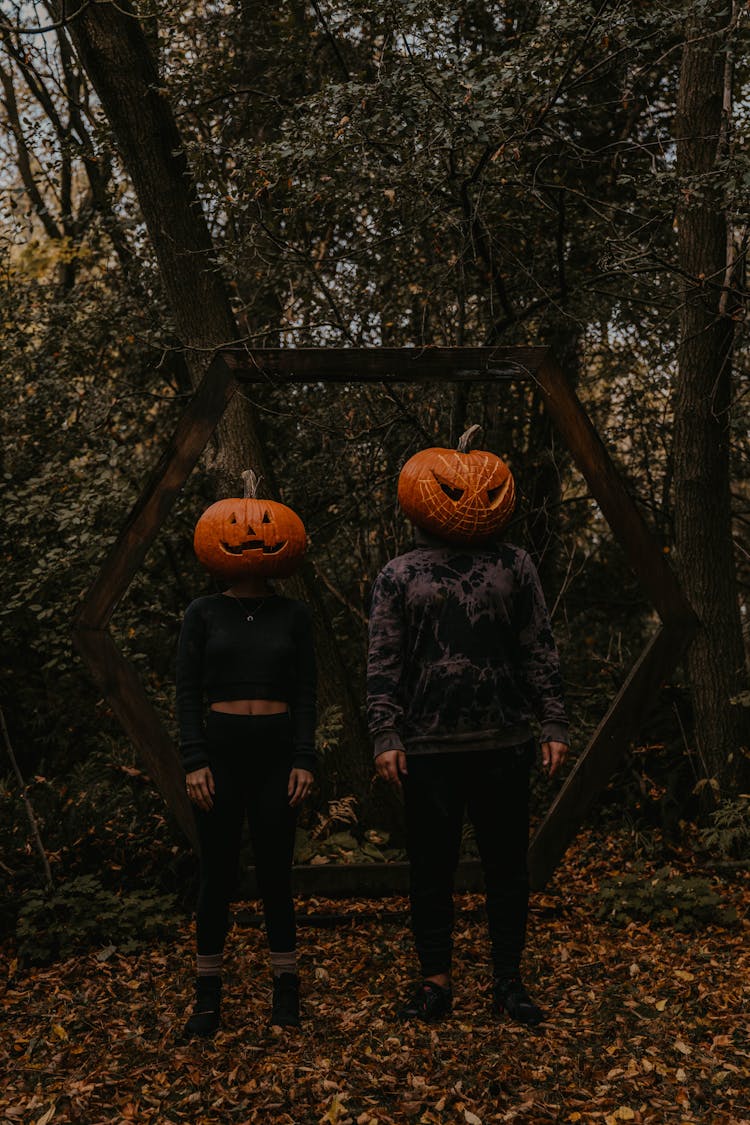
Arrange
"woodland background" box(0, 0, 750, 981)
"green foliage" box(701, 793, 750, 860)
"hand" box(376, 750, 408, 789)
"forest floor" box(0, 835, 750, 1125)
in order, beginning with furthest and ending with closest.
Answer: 1. "green foliage" box(701, 793, 750, 860)
2. "woodland background" box(0, 0, 750, 981)
3. "hand" box(376, 750, 408, 789)
4. "forest floor" box(0, 835, 750, 1125)

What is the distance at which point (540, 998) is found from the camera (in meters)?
3.98

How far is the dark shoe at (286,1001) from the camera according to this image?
363 cm

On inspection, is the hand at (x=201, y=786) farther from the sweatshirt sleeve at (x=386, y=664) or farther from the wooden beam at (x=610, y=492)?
the wooden beam at (x=610, y=492)

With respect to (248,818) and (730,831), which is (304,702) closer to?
(248,818)

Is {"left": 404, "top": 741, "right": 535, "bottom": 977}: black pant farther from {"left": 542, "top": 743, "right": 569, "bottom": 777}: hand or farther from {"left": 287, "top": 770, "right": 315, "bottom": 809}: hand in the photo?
{"left": 287, "top": 770, "right": 315, "bottom": 809}: hand

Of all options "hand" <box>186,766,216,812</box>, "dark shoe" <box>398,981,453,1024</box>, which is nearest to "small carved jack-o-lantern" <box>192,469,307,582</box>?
"hand" <box>186,766,216,812</box>

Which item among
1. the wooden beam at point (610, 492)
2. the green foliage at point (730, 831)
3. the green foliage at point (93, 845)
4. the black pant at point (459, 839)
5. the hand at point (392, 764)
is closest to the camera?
the hand at point (392, 764)

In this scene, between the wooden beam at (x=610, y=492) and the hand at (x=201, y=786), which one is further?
the wooden beam at (x=610, y=492)

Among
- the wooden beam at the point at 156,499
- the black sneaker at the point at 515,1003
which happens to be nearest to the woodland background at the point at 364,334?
the wooden beam at the point at 156,499

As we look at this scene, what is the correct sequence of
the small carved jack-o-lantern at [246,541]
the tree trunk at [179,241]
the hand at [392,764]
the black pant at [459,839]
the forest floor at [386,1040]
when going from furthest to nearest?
1. the tree trunk at [179,241]
2. the small carved jack-o-lantern at [246,541]
3. the black pant at [459,839]
4. the hand at [392,764]
5. the forest floor at [386,1040]

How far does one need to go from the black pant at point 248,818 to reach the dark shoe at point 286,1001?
0.11 metres

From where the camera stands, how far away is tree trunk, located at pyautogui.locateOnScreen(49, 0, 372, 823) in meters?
5.69

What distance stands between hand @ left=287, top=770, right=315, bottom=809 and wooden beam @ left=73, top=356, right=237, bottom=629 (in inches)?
49.2

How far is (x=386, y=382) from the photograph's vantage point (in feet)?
14.5
